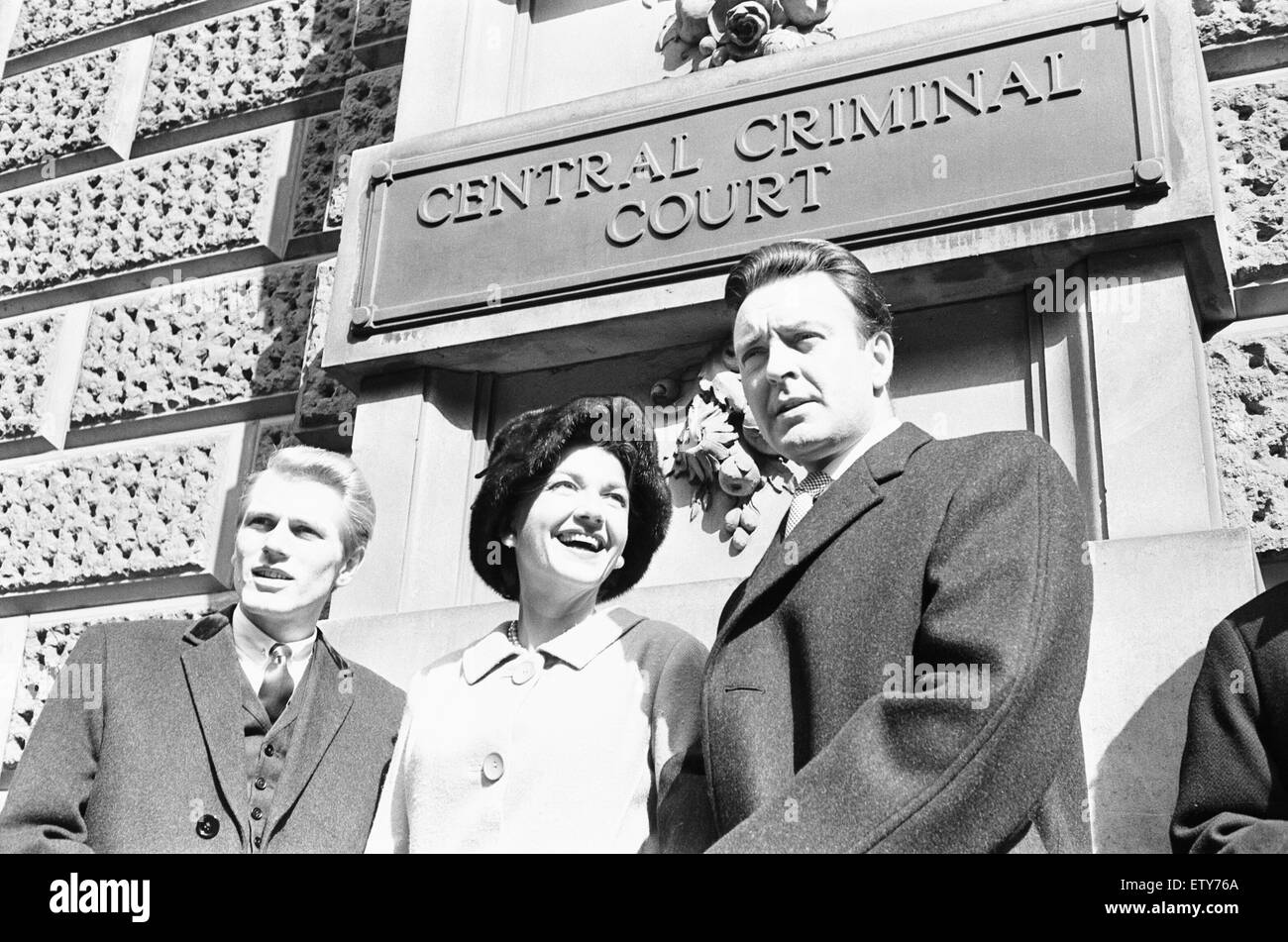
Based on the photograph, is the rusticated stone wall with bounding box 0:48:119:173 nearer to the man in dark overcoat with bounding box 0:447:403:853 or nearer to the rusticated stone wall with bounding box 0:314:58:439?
the rusticated stone wall with bounding box 0:314:58:439

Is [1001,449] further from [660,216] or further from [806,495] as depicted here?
[660,216]

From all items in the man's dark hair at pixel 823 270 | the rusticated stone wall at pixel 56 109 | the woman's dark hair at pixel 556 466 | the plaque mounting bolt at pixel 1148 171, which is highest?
the rusticated stone wall at pixel 56 109

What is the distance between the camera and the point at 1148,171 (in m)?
3.03

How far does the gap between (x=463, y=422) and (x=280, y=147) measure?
5.36 ft

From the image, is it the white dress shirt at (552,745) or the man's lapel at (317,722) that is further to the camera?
the man's lapel at (317,722)

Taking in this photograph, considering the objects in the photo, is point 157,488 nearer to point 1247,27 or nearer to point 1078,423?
point 1078,423

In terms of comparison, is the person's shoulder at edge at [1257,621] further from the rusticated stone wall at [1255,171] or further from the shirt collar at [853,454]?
the rusticated stone wall at [1255,171]

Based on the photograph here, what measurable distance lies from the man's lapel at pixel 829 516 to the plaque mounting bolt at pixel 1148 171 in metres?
1.16

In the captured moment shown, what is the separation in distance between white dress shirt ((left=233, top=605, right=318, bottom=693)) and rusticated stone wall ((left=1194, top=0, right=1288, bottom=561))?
1980 mm

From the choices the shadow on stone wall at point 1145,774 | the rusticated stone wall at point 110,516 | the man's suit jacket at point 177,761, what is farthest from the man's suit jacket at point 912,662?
the rusticated stone wall at point 110,516

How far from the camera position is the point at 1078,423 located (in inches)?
120

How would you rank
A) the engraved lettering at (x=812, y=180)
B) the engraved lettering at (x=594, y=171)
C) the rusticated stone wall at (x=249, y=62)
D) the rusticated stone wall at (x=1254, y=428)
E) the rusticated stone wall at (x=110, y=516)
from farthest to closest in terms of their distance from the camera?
the rusticated stone wall at (x=249, y=62) < the rusticated stone wall at (x=110, y=516) < the engraved lettering at (x=594, y=171) < the engraved lettering at (x=812, y=180) < the rusticated stone wall at (x=1254, y=428)

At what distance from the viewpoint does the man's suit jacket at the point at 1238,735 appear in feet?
6.93
